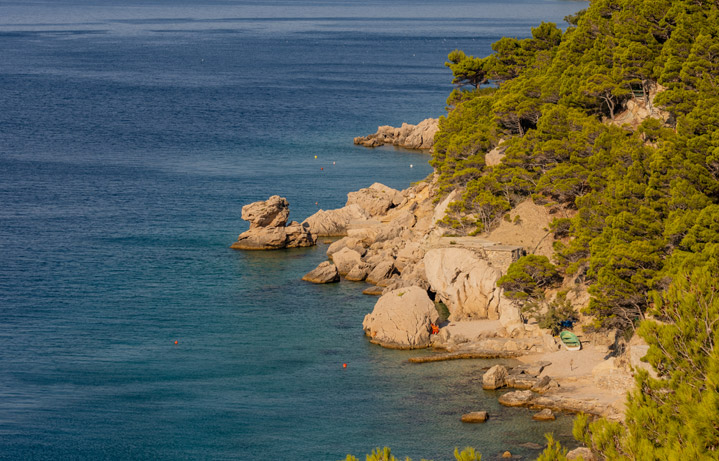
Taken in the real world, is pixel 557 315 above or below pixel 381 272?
above

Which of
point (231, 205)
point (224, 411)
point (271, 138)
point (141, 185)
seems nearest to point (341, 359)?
point (224, 411)

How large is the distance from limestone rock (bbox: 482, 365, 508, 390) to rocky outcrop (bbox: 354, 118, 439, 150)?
8337 centimetres

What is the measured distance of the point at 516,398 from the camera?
52031 mm

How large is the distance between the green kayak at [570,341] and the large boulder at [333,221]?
35.6m

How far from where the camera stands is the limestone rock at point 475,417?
50.1 m

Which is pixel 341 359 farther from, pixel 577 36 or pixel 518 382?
pixel 577 36

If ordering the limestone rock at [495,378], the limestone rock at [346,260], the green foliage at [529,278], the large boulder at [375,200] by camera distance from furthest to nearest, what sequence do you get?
the large boulder at [375,200] → the limestone rock at [346,260] → the green foliage at [529,278] → the limestone rock at [495,378]

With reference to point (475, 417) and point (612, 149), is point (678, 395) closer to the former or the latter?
point (475, 417)

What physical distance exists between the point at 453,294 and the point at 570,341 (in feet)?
33.5

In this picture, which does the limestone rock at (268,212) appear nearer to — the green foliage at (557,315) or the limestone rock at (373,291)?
the limestone rock at (373,291)

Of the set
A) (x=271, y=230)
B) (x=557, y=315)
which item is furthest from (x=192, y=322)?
(x=557, y=315)

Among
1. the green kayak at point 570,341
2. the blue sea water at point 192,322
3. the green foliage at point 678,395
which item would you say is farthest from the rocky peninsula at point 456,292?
the green foliage at point 678,395

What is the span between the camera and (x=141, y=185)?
111m

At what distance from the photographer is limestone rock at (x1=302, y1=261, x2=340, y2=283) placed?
76562mm
